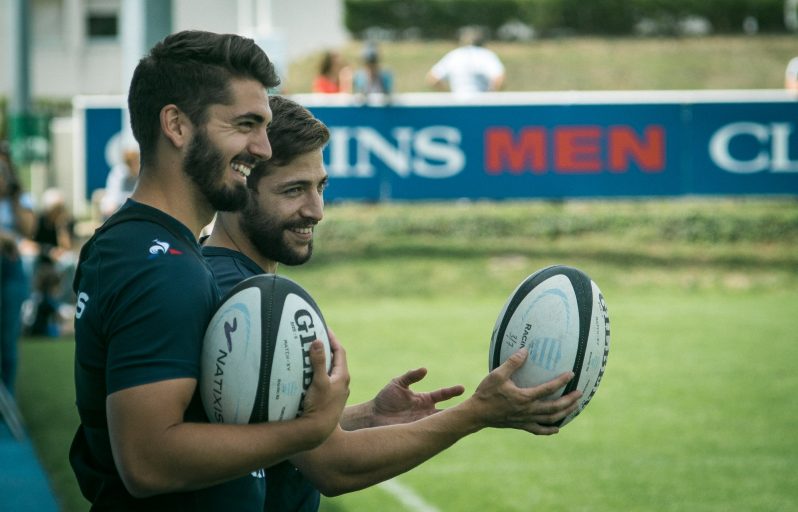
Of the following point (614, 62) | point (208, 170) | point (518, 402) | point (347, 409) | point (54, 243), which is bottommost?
point (54, 243)

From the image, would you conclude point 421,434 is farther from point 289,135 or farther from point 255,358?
point 289,135

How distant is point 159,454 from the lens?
295 cm

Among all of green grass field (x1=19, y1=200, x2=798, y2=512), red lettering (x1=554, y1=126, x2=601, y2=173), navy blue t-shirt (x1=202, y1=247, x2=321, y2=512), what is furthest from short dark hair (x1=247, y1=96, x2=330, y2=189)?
red lettering (x1=554, y1=126, x2=601, y2=173)

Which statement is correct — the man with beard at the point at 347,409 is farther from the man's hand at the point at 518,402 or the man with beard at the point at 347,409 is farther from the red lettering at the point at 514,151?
the red lettering at the point at 514,151

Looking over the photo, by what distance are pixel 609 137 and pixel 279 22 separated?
21.0 m

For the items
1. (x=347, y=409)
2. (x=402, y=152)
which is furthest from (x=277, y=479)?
(x=402, y=152)

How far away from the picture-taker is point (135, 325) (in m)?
2.98

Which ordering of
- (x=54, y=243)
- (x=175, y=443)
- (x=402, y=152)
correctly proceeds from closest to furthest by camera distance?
(x=175, y=443)
(x=54, y=243)
(x=402, y=152)

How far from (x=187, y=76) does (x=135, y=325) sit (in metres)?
0.65

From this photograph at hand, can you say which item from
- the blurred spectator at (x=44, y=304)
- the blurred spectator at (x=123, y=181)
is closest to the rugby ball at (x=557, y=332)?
the blurred spectator at (x=123, y=181)

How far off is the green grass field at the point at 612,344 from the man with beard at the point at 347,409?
387cm

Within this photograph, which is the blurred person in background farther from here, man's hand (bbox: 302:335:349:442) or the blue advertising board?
man's hand (bbox: 302:335:349:442)

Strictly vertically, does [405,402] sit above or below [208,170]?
below

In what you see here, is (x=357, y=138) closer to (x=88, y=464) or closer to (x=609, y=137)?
(x=609, y=137)
